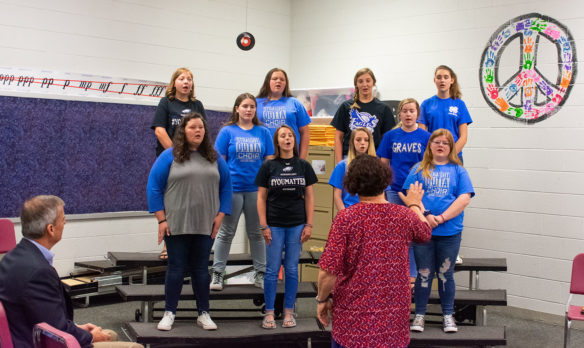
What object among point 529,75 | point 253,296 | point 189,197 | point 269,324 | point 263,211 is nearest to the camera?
point 189,197

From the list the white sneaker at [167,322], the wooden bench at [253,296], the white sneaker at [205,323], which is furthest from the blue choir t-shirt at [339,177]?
the white sneaker at [167,322]

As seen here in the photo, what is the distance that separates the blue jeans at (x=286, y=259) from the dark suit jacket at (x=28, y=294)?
174cm

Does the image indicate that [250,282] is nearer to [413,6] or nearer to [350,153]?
[350,153]

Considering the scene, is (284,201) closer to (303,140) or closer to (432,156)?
(303,140)

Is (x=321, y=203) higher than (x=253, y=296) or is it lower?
higher

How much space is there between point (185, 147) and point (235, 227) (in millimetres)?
796

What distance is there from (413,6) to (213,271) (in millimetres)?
3393

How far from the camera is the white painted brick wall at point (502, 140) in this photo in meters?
4.85

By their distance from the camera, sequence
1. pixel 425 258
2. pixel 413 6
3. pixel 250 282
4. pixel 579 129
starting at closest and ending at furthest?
1. pixel 425 258
2. pixel 250 282
3. pixel 579 129
4. pixel 413 6

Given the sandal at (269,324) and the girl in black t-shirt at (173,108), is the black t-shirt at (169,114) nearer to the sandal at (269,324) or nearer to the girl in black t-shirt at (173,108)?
the girl in black t-shirt at (173,108)

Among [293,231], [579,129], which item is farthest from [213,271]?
[579,129]

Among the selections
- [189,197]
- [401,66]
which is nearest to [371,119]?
[189,197]

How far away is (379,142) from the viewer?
4211 mm

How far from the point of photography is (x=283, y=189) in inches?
148
